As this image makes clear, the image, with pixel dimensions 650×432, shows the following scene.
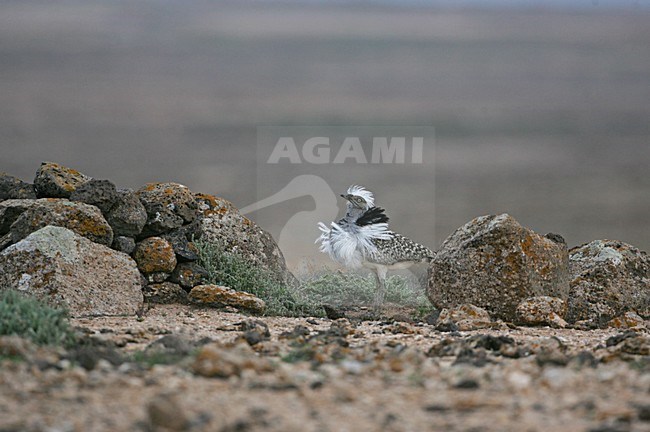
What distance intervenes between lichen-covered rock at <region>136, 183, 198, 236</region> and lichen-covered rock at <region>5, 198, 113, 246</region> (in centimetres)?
100

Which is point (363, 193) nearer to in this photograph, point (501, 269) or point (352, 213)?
point (352, 213)

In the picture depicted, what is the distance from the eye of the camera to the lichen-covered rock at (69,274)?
12188 mm

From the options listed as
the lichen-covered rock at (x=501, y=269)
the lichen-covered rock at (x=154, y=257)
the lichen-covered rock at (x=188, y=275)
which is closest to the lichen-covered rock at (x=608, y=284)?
the lichen-covered rock at (x=501, y=269)

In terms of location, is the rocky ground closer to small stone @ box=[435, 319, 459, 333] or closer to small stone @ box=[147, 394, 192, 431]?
small stone @ box=[147, 394, 192, 431]

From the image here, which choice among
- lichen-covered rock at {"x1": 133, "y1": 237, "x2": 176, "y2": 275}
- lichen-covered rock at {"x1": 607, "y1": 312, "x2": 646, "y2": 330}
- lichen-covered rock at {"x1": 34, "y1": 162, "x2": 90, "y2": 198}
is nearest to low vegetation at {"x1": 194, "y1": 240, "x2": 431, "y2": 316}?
lichen-covered rock at {"x1": 133, "y1": 237, "x2": 176, "y2": 275}

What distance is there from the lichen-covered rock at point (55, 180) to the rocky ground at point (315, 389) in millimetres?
6032

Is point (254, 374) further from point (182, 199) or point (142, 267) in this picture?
point (182, 199)

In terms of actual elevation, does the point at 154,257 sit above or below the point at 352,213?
below

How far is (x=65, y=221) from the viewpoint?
43.9 feet

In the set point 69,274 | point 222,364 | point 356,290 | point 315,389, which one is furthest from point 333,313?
point 315,389

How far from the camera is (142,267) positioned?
45.4 feet

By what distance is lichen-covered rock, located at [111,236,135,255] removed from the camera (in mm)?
13719

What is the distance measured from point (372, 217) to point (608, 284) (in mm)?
4152

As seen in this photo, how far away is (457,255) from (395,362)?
6.74 metres
